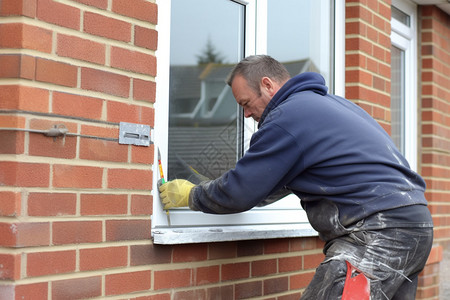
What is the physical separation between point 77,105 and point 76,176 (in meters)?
0.27

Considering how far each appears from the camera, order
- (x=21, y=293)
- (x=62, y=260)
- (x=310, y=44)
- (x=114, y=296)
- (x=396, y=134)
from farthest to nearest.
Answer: (x=396, y=134) → (x=310, y=44) → (x=114, y=296) → (x=62, y=260) → (x=21, y=293)

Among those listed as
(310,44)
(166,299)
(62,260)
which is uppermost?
(310,44)

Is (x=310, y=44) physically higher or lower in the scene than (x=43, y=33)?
higher

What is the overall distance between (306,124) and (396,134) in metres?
3.08

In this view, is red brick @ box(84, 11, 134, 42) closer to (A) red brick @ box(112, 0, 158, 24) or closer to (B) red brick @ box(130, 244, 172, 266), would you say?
(A) red brick @ box(112, 0, 158, 24)

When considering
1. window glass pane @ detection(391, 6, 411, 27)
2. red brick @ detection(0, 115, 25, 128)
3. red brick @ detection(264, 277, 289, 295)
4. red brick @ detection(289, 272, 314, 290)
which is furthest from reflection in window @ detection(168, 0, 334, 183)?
window glass pane @ detection(391, 6, 411, 27)

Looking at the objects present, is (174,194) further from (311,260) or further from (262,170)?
(311,260)

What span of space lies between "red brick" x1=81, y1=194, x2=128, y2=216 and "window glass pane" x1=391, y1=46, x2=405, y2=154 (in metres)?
3.41

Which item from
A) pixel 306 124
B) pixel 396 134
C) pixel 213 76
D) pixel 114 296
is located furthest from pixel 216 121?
pixel 396 134

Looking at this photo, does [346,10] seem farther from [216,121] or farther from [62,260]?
[62,260]

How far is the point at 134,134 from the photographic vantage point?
A: 2945 mm

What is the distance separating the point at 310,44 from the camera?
14.9 feet

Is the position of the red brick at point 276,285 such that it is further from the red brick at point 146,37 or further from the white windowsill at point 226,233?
the red brick at point 146,37

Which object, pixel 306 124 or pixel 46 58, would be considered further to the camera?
pixel 306 124
